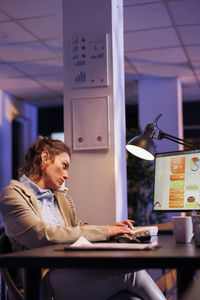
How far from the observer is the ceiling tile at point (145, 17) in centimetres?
428

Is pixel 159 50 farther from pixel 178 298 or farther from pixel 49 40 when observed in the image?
pixel 178 298

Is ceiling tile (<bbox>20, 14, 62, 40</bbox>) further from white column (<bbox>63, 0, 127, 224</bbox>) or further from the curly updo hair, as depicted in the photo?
the curly updo hair

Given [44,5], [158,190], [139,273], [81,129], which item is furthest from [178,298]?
[44,5]

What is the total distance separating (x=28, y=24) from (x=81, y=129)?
201cm

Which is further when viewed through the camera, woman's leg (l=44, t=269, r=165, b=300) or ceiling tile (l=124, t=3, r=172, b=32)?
ceiling tile (l=124, t=3, r=172, b=32)

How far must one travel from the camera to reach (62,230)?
1.85 metres

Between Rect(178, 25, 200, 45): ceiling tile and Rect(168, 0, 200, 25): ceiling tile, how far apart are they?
0.14 m

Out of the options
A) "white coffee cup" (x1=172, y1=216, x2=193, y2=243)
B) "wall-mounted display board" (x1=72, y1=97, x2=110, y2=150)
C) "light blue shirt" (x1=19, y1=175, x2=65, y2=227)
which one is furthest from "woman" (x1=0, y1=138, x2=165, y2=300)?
"wall-mounted display board" (x1=72, y1=97, x2=110, y2=150)

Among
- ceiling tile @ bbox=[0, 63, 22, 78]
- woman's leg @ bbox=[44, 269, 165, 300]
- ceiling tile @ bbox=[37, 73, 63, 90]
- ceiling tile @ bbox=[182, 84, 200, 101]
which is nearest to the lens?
woman's leg @ bbox=[44, 269, 165, 300]

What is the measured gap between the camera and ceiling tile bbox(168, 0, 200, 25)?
13.8 feet

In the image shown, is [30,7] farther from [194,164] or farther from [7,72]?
[194,164]

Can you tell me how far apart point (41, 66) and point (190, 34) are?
7.00 feet

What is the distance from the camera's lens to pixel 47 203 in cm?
236

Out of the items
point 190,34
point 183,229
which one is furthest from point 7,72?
point 183,229
